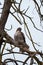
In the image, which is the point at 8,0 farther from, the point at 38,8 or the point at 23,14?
the point at 38,8

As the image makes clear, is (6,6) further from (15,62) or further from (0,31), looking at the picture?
(15,62)

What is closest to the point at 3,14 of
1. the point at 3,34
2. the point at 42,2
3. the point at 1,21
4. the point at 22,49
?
the point at 1,21

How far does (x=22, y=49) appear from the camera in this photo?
187 cm

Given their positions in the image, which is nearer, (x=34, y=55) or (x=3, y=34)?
(x=34, y=55)

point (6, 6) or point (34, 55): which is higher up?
point (6, 6)

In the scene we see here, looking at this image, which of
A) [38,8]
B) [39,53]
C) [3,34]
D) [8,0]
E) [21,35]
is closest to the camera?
[39,53]

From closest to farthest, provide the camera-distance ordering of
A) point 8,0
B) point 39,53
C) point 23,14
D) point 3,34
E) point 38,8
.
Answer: point 39,53 < point 3,34 < point 8,0 < point 23,14 < point 38,8

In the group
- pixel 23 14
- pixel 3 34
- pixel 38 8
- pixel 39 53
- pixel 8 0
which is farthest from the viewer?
pixel 38 8

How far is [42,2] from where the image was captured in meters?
2.64

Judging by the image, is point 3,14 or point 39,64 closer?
point 39,64

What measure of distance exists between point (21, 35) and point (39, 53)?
10.8ft

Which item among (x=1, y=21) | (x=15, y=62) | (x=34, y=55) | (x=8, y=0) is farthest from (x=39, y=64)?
(x=8, y=0)

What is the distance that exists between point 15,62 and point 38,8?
2.26 ft

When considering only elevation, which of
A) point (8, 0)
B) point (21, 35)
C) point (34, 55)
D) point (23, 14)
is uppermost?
point (8, 0)
